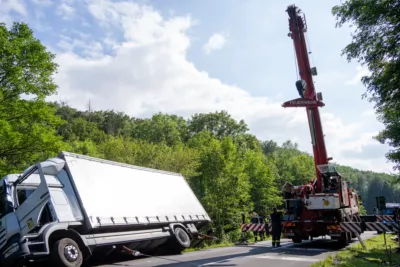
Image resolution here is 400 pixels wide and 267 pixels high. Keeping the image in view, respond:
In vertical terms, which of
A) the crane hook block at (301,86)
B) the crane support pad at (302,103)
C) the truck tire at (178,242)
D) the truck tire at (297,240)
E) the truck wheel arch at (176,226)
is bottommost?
the truck tire at (297,240)

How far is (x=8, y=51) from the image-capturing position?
16.1 meters

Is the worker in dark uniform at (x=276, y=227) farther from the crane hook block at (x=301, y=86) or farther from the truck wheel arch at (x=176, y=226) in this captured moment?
the crane hook block at (x=301, y=86)

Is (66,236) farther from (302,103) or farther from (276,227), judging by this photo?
(302,103)

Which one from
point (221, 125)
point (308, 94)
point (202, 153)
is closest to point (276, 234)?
point (308, 94)

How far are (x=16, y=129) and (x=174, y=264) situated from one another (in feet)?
36.0

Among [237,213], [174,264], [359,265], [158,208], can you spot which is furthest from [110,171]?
[237,213]

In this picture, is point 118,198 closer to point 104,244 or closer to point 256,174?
point 104,244

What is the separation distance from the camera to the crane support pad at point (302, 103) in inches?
526

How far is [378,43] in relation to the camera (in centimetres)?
1107

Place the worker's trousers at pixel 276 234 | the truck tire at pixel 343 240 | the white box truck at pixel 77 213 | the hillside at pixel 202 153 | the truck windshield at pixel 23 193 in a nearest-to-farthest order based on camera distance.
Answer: the white box truck at pixel 77 213 → the truck windshield at pixel 23 193 → the truck tire at pixel 343 240 → the worker's trousers at pixel 276 234 → the hillside at pixel 202 153

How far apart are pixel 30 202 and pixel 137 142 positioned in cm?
2700

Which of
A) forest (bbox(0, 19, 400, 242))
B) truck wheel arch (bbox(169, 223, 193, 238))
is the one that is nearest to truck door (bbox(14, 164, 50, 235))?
truck wheel arch (bbox(169, 223, 193, 238))

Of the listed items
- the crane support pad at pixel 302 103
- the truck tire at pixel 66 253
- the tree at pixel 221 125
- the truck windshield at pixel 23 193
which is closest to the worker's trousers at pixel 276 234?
the crane support pad at pixel 302 103

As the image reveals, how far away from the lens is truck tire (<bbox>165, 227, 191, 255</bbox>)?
12186 mm
